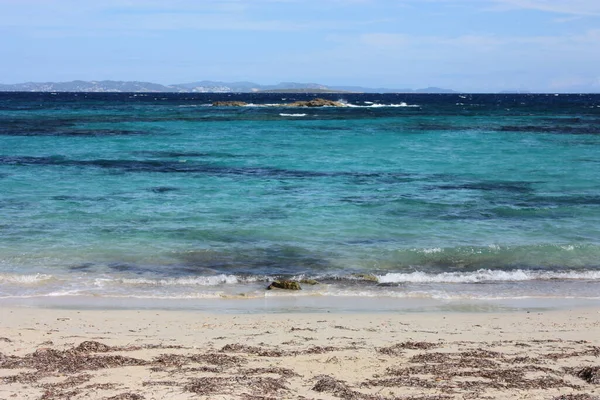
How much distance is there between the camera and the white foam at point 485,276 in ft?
42.8

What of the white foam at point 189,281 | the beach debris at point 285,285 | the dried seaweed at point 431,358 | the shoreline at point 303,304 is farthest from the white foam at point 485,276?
the dried seaweed at point 431,358

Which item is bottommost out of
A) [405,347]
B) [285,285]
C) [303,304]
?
[303,304]

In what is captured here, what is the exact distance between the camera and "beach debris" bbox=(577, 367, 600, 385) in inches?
291

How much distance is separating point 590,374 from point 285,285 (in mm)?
5748

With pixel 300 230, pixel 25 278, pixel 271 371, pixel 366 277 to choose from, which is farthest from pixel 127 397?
pixel 300 230

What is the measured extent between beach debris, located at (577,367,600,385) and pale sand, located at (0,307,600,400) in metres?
0.03

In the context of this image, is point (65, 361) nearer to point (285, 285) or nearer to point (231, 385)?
point (231, 385)

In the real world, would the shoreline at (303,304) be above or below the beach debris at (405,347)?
below

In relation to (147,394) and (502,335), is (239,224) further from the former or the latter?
(147,394)

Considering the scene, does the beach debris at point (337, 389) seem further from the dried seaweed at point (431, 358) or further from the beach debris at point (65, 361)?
the beach debris at point (65, 361)

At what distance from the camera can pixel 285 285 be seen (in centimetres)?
1210

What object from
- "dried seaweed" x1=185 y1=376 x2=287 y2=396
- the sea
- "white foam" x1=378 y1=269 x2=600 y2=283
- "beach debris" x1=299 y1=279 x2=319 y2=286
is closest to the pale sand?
"dried seaweed" x1=185 y1=376 x2=287 y2=396

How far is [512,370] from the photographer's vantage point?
25.4 ft

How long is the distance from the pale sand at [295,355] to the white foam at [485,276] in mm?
2434
